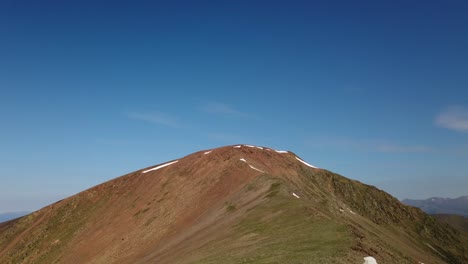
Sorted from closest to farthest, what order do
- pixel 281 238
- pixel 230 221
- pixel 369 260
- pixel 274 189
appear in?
1. pixel 369 260
2. pixel 281 238
3. pixel 230 221
4. pixel 274 189

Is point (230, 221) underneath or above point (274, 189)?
underneath

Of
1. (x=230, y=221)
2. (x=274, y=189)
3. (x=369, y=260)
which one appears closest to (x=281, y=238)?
(x=369, y=260)

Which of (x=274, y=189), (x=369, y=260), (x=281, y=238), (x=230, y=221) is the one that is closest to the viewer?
(x=369, y=260)

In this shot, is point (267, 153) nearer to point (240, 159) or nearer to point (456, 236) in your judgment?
point (240, 159)

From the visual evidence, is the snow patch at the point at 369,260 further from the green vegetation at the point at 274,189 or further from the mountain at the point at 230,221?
the green vegetation at the point at 274,189

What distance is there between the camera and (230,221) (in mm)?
57906

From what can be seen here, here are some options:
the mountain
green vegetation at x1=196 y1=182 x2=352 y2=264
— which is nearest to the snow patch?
the mountain

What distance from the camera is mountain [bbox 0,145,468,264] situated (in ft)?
135

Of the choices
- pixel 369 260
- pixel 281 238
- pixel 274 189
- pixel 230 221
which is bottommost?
pixel 369 260

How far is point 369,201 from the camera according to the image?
400ft

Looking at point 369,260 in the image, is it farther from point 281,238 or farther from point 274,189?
point 274,189

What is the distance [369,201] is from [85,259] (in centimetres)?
8484

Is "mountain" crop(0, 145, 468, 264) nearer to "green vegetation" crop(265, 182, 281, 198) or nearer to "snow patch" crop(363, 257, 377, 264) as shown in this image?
"snow patch" crop(363, 257, 377, 264)

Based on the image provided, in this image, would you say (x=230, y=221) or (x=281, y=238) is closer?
(x=281, y=238)
